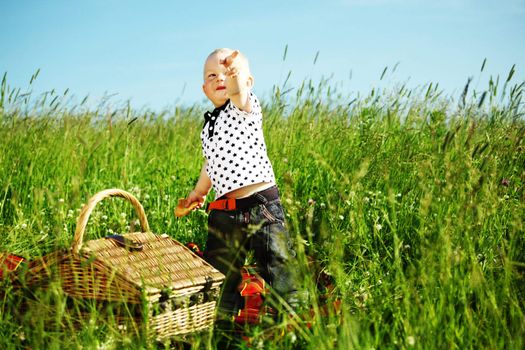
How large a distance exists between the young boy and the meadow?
0.76ft

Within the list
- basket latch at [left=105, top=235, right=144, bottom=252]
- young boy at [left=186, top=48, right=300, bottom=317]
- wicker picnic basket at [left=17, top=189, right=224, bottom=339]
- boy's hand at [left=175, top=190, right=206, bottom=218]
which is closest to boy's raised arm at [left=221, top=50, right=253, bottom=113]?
young boy at [left=186, top=48, right=300, bottom=317]

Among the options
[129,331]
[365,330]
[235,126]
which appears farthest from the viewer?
[235,126]

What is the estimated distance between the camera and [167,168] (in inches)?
201

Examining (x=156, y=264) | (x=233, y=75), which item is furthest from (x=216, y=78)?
(x=156, y=264)

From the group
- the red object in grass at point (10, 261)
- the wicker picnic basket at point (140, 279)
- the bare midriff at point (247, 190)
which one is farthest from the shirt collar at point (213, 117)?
the red object in grass at point (10, 261)

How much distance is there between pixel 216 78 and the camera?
3.38 meters

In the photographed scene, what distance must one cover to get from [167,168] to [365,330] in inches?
121

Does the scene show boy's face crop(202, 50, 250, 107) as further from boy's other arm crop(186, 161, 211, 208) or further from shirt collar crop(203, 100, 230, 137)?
boy's other arm crop(186, 161, 211, 208)

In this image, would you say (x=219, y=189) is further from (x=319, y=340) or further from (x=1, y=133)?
(x=1, y=133)

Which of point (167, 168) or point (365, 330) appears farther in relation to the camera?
point (167, 168)

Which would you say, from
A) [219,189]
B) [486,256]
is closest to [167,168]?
[219,189]

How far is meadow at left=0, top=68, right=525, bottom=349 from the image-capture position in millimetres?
2379

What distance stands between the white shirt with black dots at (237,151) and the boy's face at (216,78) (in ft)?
0.20

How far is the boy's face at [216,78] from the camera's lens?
3.37 m
